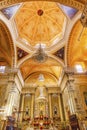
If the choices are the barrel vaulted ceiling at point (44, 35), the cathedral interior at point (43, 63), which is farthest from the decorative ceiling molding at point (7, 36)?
the barrel vaulted ceiling at point (44, 35)

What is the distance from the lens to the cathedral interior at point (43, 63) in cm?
1257

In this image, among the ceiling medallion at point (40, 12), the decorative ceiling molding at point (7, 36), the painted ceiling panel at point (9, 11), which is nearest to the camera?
the painted ceiling panel at point (9, 11)

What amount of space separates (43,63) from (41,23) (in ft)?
17.9

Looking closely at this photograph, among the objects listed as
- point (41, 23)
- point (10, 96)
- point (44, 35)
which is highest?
point (41, 23)

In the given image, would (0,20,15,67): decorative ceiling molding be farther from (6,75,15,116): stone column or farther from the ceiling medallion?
the ceiling medallion

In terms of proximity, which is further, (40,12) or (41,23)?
(41,23)

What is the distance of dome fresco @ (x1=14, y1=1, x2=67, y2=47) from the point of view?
15.6 m

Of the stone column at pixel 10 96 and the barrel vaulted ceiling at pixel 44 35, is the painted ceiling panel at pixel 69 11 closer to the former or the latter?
the barrel vaulted ceiling at pixel 44 35

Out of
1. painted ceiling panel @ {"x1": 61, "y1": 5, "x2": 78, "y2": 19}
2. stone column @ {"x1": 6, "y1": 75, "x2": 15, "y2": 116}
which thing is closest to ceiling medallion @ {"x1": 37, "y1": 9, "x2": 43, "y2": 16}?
painted ceiling panel @ {"x1": 61, "y1": 5, "x2": 78, "y2": 19}

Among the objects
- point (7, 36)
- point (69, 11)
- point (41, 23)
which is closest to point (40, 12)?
point (41, 23)

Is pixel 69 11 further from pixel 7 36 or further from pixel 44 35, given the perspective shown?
pixel 7 36

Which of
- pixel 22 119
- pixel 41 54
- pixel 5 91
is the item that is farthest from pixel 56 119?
pixel 41 54

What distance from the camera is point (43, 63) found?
16.2 metres

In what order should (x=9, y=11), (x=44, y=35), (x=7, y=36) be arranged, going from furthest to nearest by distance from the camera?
(x=44, y=35) < (x=7, y=36) < (x=9, y=11)
